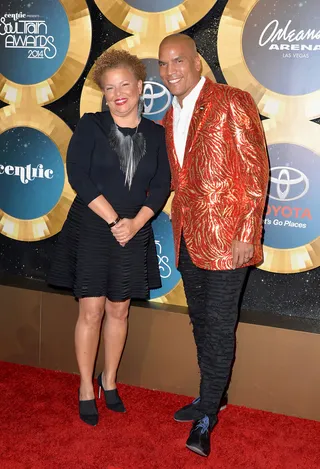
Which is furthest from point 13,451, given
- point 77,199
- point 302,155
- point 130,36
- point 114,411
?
point 130,36

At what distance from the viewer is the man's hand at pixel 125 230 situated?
2289 millimetres

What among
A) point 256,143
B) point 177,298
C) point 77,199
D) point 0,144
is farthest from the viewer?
point 0,144

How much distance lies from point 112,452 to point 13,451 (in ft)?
1.22

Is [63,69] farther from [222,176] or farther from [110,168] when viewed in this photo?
[222,176]

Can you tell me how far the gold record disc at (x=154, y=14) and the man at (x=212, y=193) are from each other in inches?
19.7

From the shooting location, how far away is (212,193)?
216cm

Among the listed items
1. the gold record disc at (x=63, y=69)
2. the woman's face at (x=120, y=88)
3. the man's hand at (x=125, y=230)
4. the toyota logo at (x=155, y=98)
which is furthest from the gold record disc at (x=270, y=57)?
the man's hand at (x=125, y=230)

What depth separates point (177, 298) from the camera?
2.86m

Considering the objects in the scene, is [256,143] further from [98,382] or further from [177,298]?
[98,382]

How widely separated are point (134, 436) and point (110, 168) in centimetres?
109

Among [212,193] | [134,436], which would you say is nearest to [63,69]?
[212,193]

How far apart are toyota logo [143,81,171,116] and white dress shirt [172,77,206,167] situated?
0.42 metres

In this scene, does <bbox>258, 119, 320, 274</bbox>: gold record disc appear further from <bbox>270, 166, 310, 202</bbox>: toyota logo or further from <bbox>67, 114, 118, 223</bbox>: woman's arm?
<bbox>67, 114, 118, 223</bbox>: woman's arm

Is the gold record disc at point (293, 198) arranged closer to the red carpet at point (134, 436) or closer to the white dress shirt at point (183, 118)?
the white dress shirt at point (183, 118)
